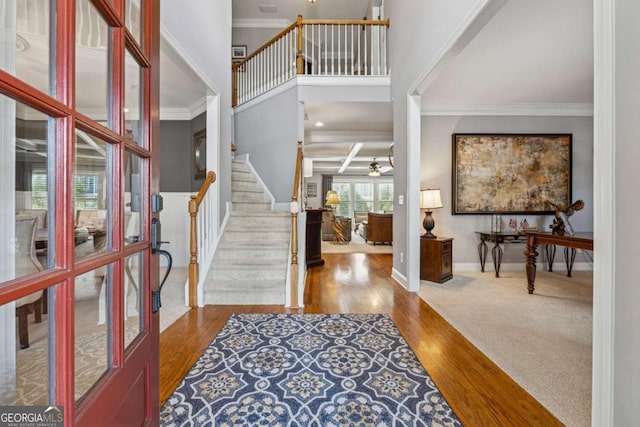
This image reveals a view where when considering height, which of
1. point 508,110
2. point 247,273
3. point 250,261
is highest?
point 508,110

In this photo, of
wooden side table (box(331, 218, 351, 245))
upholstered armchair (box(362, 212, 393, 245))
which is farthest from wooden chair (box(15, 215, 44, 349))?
wooden side table (box(331, 218, 351, 245))

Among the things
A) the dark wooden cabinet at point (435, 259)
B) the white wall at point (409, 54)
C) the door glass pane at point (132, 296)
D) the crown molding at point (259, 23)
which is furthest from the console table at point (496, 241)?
the crown molding at point (259, 23)

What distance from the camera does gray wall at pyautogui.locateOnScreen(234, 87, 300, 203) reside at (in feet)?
15.6

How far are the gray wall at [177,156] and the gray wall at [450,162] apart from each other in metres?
4.02

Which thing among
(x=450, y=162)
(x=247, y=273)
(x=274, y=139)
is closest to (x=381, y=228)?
(x=450, y=162)

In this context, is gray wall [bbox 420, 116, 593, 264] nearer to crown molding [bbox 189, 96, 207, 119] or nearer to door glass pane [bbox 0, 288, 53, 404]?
crown molding [bbox 189, 96, 207, 119]

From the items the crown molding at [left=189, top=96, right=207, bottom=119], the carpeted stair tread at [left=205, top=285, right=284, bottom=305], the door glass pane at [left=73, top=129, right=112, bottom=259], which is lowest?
the carpeted stair tread at [left=205, top=285, right=284, bottom=305]

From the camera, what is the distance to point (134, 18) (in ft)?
2.87

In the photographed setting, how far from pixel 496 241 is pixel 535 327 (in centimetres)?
192

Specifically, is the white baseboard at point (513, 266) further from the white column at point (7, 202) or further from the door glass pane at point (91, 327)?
the white column at point (7, 202)

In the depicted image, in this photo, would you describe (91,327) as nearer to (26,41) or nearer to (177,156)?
(26,41)

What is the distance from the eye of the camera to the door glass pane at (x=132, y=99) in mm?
833

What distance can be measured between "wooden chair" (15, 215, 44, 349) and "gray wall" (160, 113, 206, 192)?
16.0 ft

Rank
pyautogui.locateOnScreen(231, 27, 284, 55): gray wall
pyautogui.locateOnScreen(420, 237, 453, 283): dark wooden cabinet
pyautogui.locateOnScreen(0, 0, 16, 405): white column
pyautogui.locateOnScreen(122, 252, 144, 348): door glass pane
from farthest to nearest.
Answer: pyautogui.locateOnScreen(231, 27, 284, 55): gray wall < pyautogui.locateOnScreen(420, 237, 453, 283): dark wooden cabinet < pyautogui.locateOnScreen(122, 252, 144, 348): door glass pane < pyautogui.locateOnScreen(0, 0, 16, 405): white column
